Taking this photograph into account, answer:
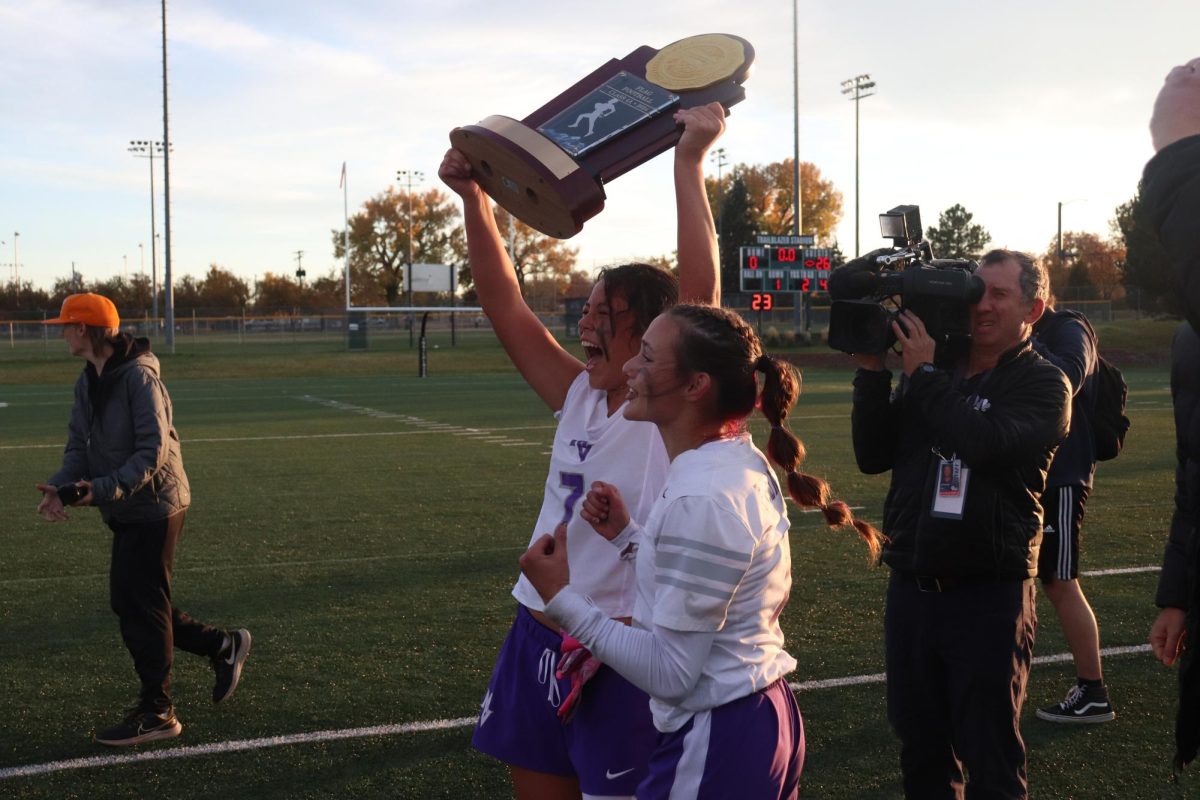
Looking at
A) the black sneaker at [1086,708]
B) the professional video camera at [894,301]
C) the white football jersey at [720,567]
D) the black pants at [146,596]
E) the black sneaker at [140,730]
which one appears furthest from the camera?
the black pants at [146,596]

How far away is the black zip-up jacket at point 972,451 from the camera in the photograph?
3311 mm

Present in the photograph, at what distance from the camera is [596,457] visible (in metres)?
2.80

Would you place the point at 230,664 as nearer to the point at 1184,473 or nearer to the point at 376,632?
the point at 376,632

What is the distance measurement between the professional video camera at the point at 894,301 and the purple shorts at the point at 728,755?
131 cm

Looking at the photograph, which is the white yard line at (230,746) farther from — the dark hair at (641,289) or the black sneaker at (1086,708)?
the dark hair at (641,289)

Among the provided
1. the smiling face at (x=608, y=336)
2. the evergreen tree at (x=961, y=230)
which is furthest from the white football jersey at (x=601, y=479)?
the evergreen tree at (x=961, y=230)

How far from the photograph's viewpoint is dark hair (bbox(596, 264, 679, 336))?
2.82m

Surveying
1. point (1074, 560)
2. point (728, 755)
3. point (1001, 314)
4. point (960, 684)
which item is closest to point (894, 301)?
point (1001, 314)

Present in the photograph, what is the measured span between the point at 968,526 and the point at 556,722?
1.37m

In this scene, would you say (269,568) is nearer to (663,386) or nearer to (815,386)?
(663,386)

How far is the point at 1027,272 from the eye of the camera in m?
3.64

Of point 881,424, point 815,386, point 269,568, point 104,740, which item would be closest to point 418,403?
point 815,386

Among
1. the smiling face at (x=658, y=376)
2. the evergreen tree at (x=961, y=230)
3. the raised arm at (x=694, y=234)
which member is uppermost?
the evergreen tree at (x=961, y=230)

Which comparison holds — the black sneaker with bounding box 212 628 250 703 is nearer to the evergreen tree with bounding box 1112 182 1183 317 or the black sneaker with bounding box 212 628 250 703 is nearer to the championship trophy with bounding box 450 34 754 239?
the championship trophy with bounding box 450 34 754 239
